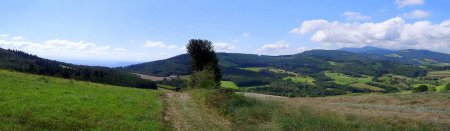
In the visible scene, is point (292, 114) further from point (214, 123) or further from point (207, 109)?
point (207, 109)

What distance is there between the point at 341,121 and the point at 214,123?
27.4 feet

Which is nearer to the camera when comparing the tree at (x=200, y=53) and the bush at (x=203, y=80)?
the bush at (x=203, y=80)

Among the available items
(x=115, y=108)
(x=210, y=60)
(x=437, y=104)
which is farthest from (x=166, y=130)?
(x=210, y=60)

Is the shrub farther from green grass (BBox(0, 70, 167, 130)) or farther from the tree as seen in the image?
green grass (BBox(0, 70, 167, 130))

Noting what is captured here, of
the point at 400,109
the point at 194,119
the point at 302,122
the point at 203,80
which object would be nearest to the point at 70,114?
the point at 194,119

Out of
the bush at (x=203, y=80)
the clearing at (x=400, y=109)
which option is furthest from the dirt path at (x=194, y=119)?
the bush at (x=203, y=80)

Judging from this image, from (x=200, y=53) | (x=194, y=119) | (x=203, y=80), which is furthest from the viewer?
(x=200, y=53)

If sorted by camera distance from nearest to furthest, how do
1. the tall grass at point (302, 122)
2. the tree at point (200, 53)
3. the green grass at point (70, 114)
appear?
the green grass at point (70, 114), the tall grass at point (302, 122), the tree at point (200, 53)

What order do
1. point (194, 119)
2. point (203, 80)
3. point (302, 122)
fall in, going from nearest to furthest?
point (302, 122), point (194, 119), point (203, 80)

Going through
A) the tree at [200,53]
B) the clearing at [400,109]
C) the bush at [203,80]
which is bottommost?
the clearing at [400,109]

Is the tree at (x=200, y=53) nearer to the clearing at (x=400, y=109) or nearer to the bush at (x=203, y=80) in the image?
the bush at (x=203, y=80)

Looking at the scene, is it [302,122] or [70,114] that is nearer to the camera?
[70,114]

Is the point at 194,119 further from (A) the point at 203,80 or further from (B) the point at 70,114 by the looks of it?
(A) the point at 203,80

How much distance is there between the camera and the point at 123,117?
1070 inches
